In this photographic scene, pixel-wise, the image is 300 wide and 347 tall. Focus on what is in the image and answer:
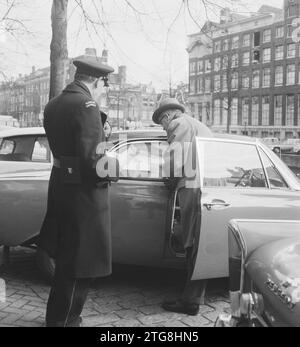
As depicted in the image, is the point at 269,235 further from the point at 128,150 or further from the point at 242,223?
the point at 128,150

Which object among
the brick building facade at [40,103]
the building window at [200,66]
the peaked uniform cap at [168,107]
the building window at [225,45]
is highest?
the building window at [225,45]

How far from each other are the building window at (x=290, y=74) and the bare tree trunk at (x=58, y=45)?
54.2 m

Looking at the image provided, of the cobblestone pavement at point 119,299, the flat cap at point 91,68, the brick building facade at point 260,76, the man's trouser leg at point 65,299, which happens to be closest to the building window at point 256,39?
the brick building facade at point 260,76

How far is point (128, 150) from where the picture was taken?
15.4 ft

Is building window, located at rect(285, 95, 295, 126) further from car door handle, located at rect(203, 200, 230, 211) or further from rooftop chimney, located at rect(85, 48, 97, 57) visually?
car door handle, located at rect(203, 200, 230, 211)

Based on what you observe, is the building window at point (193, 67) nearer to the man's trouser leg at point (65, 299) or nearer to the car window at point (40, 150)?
the car window at point (40, 150)

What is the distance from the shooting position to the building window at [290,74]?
58.2m

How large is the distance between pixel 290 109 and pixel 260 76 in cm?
682

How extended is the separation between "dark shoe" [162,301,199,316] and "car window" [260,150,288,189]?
1.34 meters

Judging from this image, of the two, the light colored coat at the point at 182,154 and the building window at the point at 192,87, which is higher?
A: the building window at the point at 192,87

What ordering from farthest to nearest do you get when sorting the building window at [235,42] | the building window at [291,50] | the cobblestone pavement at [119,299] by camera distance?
the building window at [235,42] → the building window at [291,50] → the cobblestone pavement at [119,299]

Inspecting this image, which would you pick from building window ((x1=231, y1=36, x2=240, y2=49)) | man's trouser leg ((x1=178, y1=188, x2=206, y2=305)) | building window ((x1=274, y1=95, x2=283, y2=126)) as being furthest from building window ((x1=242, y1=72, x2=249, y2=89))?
man's trouser leg ((x1=178, y1=188, x2=206, y2=305))

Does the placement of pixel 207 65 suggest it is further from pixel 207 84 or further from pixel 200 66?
pixel 207 84

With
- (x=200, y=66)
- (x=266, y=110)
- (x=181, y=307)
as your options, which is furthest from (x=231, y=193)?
(x=200, y=66)
